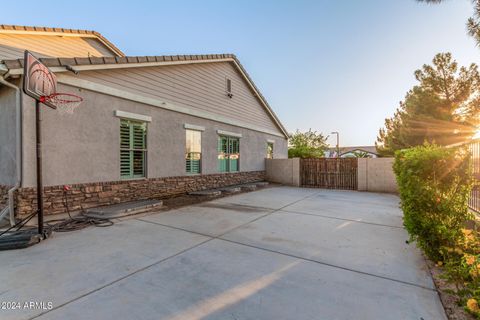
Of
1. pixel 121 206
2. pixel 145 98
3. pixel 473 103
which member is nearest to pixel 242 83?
pixel 145 98

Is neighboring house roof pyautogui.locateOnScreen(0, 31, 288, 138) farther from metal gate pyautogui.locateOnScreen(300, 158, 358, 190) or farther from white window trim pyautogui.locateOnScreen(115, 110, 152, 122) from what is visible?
metal gate pyautogui.locateOnScreen(300, 158, 358, 190)

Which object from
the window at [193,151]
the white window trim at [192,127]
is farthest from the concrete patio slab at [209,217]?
the white window trim at [192,127]

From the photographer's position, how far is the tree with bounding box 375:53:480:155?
13.0m

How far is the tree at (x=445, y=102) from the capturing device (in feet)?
42.8

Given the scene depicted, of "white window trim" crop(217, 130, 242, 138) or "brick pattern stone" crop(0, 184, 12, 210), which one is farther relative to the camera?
"white window trim" crop(217, 130, 242, 138)

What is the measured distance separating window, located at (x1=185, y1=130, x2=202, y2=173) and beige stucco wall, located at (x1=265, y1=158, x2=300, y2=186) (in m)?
6.45

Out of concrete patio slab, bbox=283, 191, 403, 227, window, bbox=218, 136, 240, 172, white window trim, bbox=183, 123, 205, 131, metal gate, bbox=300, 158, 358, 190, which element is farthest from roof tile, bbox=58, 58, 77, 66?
metal gate, bbox=300, 158, 358, 190

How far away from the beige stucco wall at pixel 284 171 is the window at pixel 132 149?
367 inches

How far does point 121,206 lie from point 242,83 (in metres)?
10.4

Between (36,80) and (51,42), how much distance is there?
985cm

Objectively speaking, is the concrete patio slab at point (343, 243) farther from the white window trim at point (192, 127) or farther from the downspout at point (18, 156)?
the white window trim at point (192, 127)

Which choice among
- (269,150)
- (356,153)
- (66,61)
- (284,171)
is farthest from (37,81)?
(356,153)

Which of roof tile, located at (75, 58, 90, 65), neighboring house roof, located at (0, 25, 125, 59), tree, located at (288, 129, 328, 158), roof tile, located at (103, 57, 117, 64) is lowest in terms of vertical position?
tree, located at (288, 129, 328, 158)

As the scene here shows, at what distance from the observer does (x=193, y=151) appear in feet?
33.2
